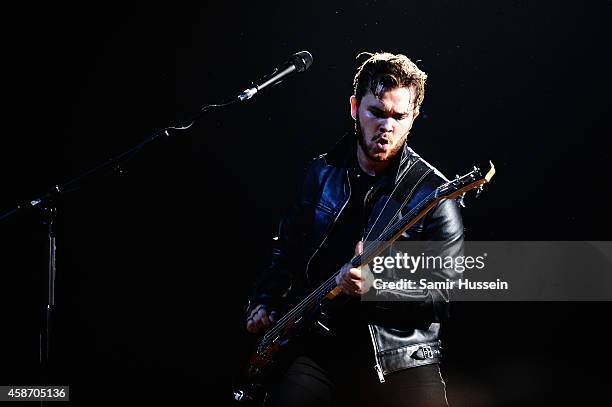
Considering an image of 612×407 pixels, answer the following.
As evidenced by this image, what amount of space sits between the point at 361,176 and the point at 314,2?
1158 millimetres

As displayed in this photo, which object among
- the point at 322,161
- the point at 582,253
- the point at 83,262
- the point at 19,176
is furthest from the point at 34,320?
the point at 582,253

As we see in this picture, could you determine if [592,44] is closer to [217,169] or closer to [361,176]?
[361,176]

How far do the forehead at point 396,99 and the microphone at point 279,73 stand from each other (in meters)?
0.30

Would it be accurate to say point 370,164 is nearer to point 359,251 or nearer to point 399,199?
point 399,199

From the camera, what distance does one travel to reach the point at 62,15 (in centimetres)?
376

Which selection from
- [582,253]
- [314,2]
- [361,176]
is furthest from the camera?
[314,2]

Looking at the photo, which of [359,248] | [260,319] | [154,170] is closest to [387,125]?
[359,248]

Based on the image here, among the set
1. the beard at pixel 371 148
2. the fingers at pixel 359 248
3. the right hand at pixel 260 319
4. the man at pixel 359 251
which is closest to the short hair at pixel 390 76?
the man at pixel 359 251

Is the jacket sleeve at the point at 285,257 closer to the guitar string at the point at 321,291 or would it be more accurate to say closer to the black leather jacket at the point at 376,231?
the black leather jacket at the point at 376,231

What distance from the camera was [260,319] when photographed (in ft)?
9.32

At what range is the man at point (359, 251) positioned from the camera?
2.50 meters

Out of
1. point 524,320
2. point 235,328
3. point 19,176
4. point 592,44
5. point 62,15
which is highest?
point 62,15

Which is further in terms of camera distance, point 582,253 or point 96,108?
point 96,108

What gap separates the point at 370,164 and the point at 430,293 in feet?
2.01
